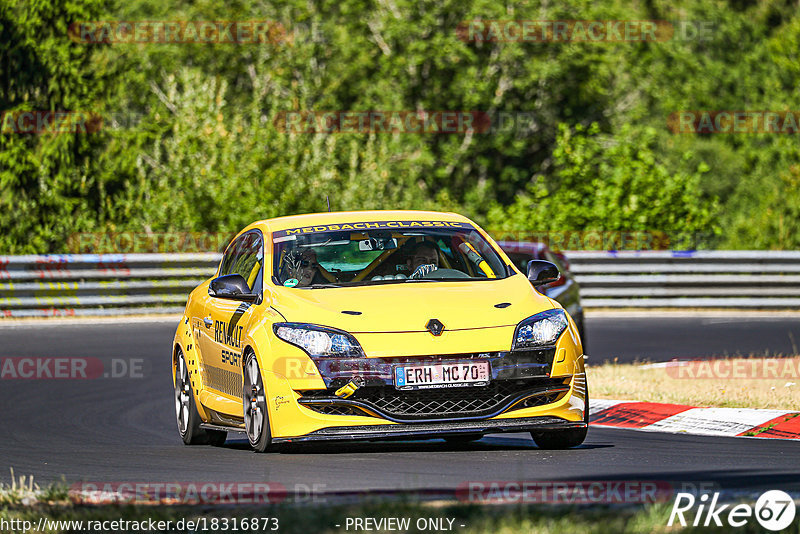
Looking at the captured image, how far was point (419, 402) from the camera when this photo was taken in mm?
8828

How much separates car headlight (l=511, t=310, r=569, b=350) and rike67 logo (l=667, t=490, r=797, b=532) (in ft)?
7.70

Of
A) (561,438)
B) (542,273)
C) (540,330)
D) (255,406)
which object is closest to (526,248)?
(542,273)

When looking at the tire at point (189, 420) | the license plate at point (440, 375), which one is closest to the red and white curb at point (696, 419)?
the license plate at point (440, 375)

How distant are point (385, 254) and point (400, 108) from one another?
38890mm

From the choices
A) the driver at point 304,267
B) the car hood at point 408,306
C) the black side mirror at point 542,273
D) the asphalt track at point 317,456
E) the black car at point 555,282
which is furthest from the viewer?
the black car at point 555,282

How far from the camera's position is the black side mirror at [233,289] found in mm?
9648

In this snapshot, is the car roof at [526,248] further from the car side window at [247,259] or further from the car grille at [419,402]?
the car grille at [419,402]

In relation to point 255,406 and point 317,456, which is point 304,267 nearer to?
point 255,406

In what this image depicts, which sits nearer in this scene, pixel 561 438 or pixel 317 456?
pixel 317 456

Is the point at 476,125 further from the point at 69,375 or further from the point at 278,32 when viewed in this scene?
the point at 69,375

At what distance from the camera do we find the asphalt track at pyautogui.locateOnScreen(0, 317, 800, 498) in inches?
318

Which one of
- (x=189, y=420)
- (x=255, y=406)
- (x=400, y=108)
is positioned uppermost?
(x=255, y=406)

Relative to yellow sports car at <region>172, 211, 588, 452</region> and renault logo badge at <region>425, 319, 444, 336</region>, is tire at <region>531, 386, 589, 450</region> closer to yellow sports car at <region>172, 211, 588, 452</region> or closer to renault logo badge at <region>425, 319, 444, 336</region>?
yellow sports car at <region>172, 211, 588, 452</region>

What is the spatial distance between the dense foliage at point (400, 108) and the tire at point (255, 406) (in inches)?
744
